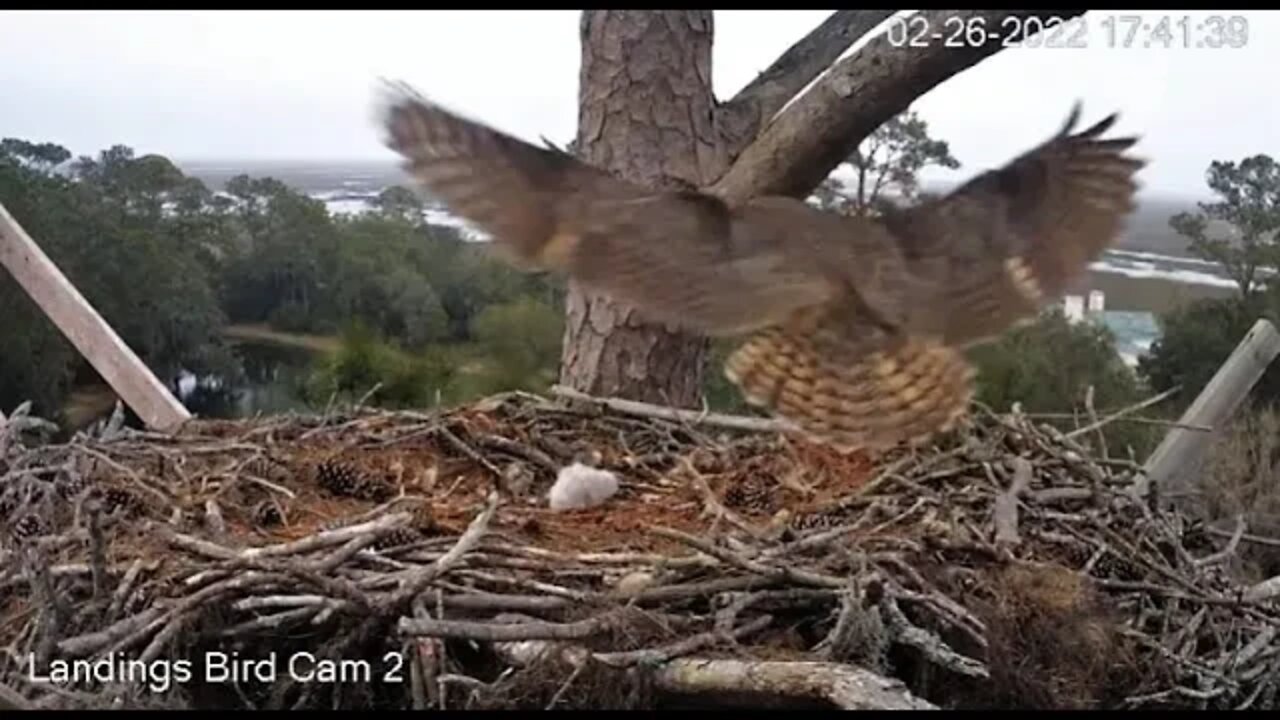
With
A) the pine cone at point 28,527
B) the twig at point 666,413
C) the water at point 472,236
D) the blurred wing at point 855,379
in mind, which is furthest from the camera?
the twig at point 666,413

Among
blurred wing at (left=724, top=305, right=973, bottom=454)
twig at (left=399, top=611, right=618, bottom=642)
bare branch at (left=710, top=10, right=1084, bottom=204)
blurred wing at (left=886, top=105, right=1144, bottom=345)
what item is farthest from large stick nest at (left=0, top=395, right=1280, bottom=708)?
bare branch at (left=710, top=10, right=1084, bottom=204)

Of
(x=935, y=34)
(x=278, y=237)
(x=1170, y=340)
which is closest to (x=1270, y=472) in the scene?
(x=1170, y=340)

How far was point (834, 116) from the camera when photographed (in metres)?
1.25

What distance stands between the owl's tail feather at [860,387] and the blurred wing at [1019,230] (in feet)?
0.18

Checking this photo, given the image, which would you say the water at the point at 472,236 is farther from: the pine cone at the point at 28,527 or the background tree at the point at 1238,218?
the pine cone at the point at 28,527

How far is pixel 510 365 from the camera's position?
1.39 meters

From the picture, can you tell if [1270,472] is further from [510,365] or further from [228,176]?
[228,176]

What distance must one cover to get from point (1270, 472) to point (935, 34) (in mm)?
1739

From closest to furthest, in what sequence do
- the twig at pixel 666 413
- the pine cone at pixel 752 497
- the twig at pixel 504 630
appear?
the twig at pixel 504 630
the pine cone at pixel 752 497
the twig at pixel 666 413

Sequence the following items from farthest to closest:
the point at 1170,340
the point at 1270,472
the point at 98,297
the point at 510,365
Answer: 1. the point at 1270,472
2. the point at 1170,340
3. the point at 98,297
4. the point at 510,365

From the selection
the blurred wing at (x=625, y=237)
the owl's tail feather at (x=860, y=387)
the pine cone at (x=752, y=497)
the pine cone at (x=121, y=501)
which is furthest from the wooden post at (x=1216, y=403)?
the pine cone at (x=121, y=501)

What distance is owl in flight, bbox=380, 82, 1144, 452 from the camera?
0.98 m

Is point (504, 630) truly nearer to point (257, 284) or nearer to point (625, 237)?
point (625, 237)

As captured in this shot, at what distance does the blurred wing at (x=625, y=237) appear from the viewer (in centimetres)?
95
